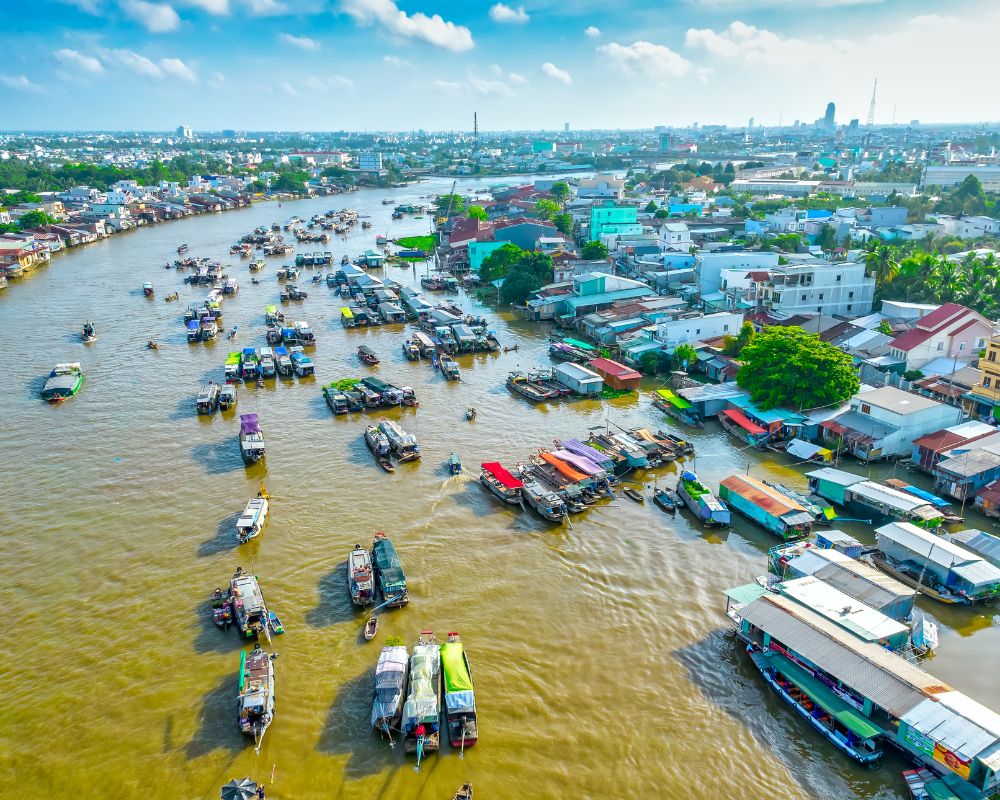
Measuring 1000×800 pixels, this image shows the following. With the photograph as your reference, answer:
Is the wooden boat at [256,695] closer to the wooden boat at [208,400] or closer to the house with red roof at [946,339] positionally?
the wooden boat at [208,400]

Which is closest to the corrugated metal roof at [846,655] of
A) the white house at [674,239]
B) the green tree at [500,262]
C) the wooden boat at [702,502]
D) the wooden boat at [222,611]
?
the wooden boat at [702,502]

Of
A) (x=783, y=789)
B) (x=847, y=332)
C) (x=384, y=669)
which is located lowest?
(x=783, y=789)

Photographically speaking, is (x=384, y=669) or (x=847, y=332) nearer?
(x=384, y=669)

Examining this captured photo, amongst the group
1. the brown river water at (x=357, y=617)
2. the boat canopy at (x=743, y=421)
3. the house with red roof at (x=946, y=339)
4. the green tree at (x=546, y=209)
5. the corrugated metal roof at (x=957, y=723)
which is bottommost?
the brown river water at (x=357, y=617)

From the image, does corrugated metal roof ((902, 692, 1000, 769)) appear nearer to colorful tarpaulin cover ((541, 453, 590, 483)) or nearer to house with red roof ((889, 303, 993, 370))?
colorful tarpaulin cover ((541, 453, 590, 483))

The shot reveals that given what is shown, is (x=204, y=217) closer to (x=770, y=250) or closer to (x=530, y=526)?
(x=770, y=250)

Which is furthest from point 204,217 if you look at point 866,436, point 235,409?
point 866,436

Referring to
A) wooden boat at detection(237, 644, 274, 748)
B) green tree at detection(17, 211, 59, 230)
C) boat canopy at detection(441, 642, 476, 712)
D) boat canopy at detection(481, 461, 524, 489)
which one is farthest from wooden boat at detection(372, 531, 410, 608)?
green tree at detection(17, 211, 59, 230)
